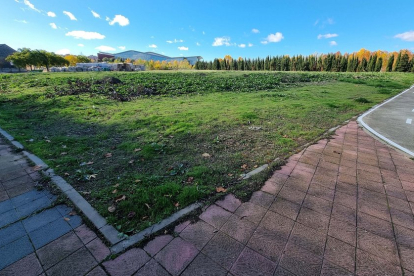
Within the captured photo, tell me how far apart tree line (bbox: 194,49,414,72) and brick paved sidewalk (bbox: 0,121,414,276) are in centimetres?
5814

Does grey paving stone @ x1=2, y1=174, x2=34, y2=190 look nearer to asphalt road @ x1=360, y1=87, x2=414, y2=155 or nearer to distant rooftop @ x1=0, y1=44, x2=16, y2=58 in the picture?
asphalt road @ x1=360, y1=87, x2=414, y2=155

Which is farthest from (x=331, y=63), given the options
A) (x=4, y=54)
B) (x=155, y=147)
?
(x=4, y=54)

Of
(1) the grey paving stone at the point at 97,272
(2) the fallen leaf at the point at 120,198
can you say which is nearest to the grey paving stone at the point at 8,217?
(2) the fallen leaf at the point at 120,198

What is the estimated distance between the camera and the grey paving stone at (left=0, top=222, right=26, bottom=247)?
2061 millimetres

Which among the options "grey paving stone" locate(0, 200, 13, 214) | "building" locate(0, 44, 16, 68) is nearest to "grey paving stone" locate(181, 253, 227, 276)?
"grey paving stone" locate(0, 200, 13, 214)

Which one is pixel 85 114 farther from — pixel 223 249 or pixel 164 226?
pixel 223 249

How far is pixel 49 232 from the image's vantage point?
85.1 inches

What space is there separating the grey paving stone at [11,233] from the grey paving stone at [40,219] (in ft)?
0.17

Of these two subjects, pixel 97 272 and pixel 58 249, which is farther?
pixel 58 249

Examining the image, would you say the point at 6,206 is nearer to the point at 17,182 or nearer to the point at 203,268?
the point at 17,182

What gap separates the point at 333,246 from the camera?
76.5 inches

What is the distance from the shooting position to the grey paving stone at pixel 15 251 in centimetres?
183

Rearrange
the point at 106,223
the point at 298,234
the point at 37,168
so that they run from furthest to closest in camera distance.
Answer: the point at 37,168 → the point at 106,223 → the point at 298,234

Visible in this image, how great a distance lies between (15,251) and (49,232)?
290 mm
